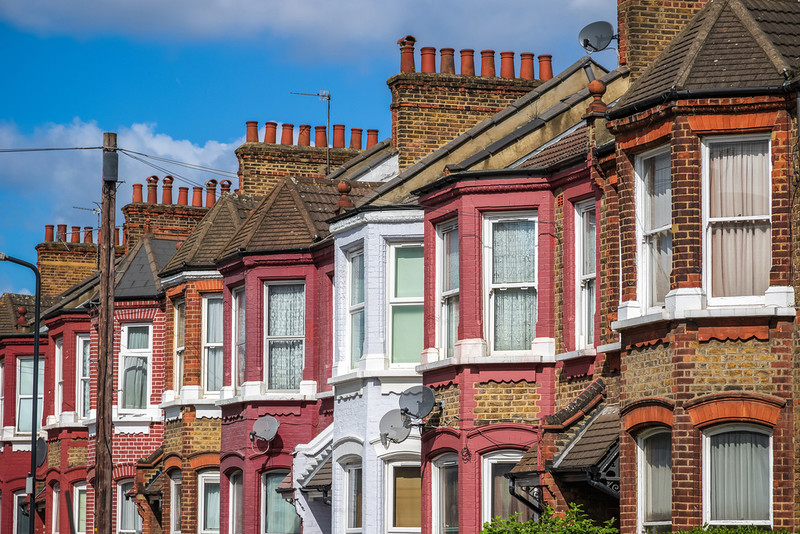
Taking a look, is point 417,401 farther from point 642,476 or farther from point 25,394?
point 25,394

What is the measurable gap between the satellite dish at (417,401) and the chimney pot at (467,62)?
833 centimetres

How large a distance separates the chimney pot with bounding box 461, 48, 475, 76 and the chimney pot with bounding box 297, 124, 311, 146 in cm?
664

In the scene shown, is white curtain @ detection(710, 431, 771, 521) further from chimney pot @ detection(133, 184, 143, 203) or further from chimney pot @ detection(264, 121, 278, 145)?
chimney pot @ detection(133, 184, 143, 203)

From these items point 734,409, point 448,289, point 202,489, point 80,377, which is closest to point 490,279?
point 448,289

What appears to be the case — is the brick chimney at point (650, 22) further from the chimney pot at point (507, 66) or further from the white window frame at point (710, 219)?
the chimney pot at point (507, 66)

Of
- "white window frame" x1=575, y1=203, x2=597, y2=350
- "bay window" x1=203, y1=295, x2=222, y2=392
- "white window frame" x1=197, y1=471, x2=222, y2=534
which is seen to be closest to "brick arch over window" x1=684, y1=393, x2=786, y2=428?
"white window frame" x1=575, y1=203, x2=597, y2=350

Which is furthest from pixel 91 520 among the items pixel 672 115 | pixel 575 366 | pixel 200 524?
pixel 672 115

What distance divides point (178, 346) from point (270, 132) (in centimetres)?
543

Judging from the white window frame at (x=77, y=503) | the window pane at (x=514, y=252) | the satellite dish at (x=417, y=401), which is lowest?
the white window frame at (x=77, y=503)

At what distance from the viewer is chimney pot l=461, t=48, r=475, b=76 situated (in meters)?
29.6

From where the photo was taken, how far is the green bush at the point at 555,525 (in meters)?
19.5

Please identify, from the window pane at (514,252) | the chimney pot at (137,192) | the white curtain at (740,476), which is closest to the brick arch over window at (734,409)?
the white curtain at (740,476)

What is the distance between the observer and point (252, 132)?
3500 cm

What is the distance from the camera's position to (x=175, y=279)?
3306 centimetres
